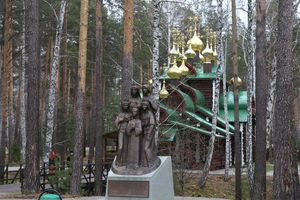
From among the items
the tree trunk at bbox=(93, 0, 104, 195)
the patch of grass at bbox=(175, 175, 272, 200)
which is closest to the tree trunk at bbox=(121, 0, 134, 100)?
the tree trunk at bbox=(93, 0, 104, 195)

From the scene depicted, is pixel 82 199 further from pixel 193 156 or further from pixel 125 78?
pixel 193 156

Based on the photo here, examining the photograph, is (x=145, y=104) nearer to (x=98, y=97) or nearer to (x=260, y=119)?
(x=260, y=119)

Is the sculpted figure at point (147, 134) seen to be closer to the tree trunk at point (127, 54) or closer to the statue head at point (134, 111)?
the statue head at point (134, 111)

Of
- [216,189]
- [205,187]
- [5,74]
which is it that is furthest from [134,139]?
[5,74]

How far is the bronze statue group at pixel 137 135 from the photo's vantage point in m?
9.39

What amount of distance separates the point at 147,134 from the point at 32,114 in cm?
461

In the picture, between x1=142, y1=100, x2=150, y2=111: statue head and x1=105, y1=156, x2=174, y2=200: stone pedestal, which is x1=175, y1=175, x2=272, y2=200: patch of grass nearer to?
x1=105, y1=156, x2=174, y2=200: stone pedestal

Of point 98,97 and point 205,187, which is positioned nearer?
point 98,97

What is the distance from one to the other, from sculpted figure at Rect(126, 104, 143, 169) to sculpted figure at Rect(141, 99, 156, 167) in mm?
112

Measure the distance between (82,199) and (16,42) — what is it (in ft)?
71.3

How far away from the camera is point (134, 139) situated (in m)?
9.49

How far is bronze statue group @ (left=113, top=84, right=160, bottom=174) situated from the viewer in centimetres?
939

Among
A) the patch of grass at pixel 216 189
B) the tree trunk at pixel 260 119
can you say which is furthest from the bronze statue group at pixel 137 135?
the patch of grass at pixel 216 189

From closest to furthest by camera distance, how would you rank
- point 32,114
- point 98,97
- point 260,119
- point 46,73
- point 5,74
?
point 32,114 < point 260,119 < point 98,97 < point 5,74 < point 46,73
